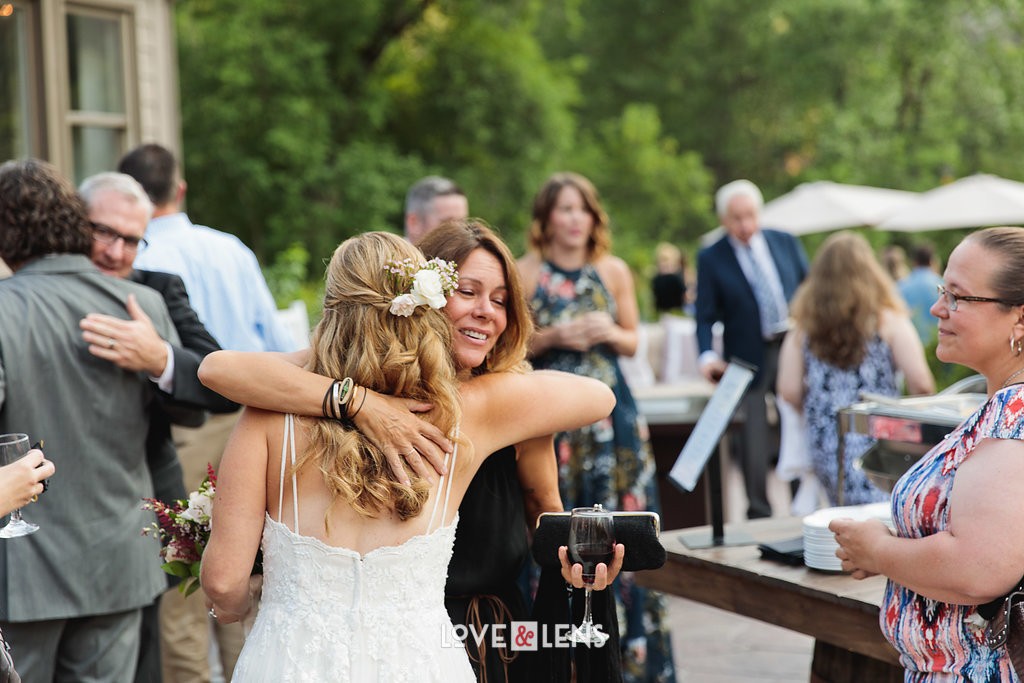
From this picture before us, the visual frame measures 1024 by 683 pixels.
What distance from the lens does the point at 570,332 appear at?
4.58 meters

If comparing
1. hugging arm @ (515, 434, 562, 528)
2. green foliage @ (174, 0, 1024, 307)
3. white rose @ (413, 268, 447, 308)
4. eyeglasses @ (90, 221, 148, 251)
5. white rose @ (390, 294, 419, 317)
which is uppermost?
green foliage @ (174, 0, 1024, 307)

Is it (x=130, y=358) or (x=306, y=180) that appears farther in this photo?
(x=306, y=180)

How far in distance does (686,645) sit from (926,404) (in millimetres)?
2127

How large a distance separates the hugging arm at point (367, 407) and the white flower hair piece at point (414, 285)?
0.62 feet

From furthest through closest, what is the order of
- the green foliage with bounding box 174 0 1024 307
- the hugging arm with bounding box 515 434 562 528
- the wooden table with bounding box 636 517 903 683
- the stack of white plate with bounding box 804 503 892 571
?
the green foliage with bounding box 174 0 1024 307 → the stack of white plate with bounding box 804 503 892 571 → the wooden table with bounding box 636 517 903 683 → the hugging arm with bounding box 515 434 562 528

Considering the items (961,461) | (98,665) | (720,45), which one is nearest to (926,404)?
(961,461)

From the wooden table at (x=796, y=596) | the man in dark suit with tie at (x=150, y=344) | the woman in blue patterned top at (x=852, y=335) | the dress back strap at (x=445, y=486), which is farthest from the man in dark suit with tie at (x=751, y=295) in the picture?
the dress back strap at (x=445, y=486)

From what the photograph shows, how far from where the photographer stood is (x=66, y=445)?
3.15 m

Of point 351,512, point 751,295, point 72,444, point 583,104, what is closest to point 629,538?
point 351,512

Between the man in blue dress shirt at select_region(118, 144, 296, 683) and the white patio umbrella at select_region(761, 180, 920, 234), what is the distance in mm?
10310

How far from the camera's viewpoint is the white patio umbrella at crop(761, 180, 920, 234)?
13.8 meters

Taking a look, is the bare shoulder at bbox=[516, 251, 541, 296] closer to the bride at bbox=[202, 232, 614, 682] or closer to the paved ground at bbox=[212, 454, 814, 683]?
the paved ground at bbox=[212, 454, 814, 683]

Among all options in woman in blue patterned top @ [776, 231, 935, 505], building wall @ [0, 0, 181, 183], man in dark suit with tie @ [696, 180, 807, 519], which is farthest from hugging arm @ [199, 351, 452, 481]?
building wall @ [0, 0, 181, 183]

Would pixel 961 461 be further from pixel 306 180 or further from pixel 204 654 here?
pixel 306 180
